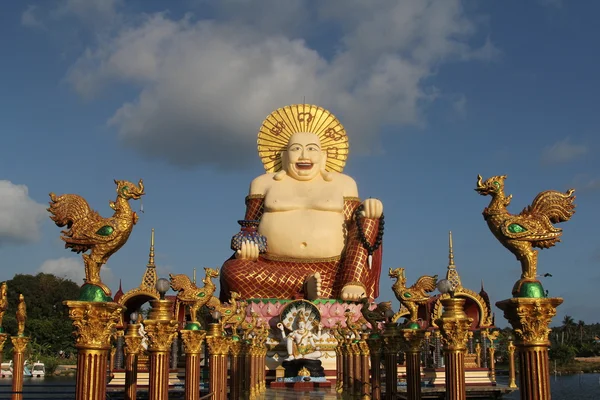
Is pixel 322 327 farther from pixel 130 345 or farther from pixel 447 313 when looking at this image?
pixel 447 313

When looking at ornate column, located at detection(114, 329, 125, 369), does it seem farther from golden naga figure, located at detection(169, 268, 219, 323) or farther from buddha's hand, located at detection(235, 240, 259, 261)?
golden naga figure, located at detection(169, 268, 219, 323)

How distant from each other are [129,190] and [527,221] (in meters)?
4.50

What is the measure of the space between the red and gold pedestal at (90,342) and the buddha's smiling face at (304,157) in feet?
62.0

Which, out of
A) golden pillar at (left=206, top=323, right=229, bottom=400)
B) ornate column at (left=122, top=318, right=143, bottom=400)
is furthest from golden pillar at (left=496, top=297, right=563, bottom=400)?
golden pillar at (left=206, top=323, right=229, bottom=400)

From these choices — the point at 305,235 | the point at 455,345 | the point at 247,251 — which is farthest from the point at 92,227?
the point at 305,235

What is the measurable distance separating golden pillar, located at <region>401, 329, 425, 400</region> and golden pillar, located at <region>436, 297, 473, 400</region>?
6.49 ft

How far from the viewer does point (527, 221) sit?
25.1ft

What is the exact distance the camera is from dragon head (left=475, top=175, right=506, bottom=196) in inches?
311

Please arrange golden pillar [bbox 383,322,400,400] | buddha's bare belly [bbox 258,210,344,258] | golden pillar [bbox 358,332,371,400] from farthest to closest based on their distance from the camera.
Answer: buddha's bare belly [bbox 258,210,344,258]
golden pillar [bbox 358,332,371,400]
golden pillar [bbox 383,322,400,400]

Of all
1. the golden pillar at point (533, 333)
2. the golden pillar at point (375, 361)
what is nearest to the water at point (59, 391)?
the golden pillar at point (375, 361)

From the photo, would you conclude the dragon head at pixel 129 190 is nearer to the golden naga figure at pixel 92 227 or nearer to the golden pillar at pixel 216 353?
the golden naga figure at pixel 92 227

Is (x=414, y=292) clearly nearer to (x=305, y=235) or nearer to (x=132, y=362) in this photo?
(x=132, y=362)

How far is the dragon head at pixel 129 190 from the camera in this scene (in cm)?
827

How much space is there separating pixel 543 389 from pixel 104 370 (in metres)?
4.53
